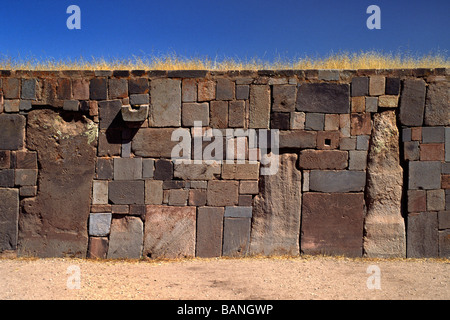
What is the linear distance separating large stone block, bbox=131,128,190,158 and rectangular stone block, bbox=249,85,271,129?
114cm

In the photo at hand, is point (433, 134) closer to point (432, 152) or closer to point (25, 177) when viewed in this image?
point (432, 152)

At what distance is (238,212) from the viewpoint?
6.45 m

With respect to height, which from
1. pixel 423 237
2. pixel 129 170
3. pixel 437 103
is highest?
pixel 437 103

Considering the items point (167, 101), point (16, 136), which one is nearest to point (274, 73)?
point (167, 101)

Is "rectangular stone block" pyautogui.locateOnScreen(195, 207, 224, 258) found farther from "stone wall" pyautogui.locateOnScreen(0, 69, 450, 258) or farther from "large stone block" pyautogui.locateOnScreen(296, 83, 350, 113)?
"large stone block" pyautogui.locateOnScreen(296, 83, 350, 113)

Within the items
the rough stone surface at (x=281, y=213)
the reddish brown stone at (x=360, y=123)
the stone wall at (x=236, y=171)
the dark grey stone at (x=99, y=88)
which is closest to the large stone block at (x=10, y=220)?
the stone wall at (x=236, y=171)

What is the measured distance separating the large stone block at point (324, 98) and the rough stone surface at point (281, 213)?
3.27ft

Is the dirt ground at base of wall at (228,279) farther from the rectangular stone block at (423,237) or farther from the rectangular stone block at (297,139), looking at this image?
the rectangular stone block at (297,139)

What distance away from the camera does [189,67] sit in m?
6.67

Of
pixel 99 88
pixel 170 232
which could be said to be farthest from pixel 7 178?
pixel 170 232

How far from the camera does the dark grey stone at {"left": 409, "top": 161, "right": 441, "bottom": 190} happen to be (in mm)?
6453

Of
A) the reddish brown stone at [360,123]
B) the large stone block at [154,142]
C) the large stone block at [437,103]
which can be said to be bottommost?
the large stone block at [154,142]

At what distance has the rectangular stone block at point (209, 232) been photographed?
6.44m

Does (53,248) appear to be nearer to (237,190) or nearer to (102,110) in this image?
(102,110)
